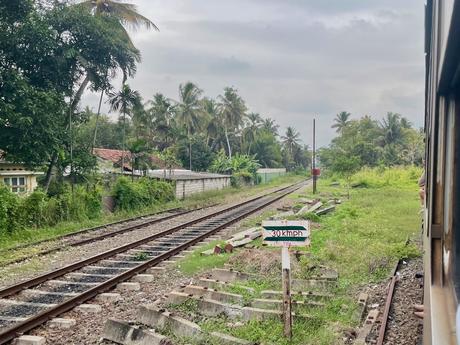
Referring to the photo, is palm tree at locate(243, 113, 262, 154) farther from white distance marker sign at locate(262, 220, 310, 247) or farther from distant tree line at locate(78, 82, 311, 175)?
white distance marker sign at locate(262, 220, 310, 247)

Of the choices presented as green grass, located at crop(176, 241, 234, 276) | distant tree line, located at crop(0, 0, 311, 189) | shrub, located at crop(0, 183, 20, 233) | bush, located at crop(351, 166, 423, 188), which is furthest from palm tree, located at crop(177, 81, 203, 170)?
green grass, located at crop(176, 241, 234, 276)

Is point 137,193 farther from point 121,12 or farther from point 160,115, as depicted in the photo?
point 160,115

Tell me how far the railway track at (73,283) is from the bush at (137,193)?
8.11 m

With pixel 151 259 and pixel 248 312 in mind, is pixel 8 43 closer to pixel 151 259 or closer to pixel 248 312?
pixel 151 259

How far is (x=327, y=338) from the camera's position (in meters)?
5.20

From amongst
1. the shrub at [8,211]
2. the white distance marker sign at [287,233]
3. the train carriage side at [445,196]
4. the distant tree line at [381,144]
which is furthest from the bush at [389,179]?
the train carriage side at [445,196]

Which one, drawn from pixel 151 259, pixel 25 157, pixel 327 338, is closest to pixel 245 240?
pixel 151 259

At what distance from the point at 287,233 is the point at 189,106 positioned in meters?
48.8

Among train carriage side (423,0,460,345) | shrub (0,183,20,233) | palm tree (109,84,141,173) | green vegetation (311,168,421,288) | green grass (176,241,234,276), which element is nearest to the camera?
train carriage side (423,0,460,345)

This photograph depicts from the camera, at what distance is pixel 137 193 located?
21.5 m

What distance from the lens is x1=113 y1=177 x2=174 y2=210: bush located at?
2077 centimetres

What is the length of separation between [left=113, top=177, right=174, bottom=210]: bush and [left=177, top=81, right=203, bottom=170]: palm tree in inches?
1114

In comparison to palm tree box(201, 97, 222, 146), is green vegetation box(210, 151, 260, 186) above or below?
below

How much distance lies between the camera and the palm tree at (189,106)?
2099 inches
